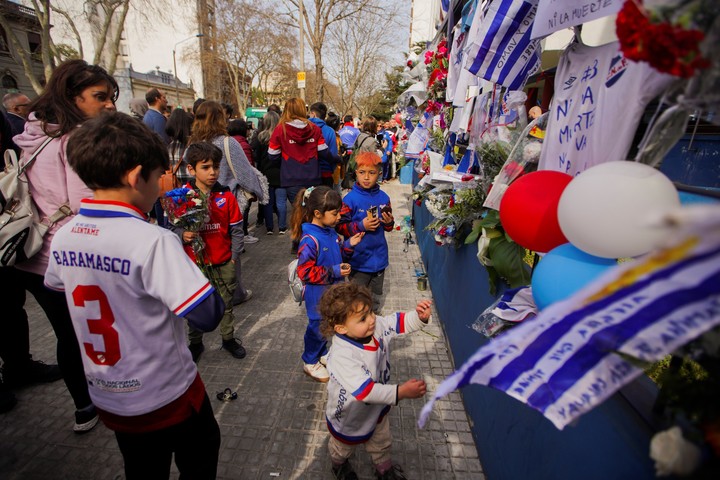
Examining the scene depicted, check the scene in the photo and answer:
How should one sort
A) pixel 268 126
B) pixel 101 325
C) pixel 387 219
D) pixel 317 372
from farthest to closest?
pixel 268 126 → pixel 387 219 → pixel 317 372 → pixel 101 325

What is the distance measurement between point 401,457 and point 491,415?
658 millimetres

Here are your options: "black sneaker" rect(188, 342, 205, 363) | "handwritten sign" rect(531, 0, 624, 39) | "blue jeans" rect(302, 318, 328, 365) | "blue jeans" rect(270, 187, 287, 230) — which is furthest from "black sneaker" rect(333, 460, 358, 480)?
"blue jeans" rect(270, 187, 287, 230)

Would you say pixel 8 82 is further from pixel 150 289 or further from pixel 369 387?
pixel 369 387

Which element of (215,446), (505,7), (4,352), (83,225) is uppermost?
(505,7)

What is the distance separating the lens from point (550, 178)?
57.8 inches

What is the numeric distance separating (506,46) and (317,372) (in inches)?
108

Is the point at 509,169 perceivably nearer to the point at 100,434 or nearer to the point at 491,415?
the point at 491,415

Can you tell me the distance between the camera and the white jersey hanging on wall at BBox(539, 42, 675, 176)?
1304 millimetres

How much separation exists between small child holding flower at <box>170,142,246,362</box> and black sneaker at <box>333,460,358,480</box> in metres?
1.56

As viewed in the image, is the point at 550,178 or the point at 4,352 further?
the point at 4,352

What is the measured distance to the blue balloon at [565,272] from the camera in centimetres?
110

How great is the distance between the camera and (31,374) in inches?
123

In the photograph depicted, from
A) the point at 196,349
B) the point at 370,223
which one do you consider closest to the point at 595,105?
the point at 370,223

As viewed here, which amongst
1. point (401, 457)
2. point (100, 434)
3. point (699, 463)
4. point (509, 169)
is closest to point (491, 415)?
point (401, 457)
